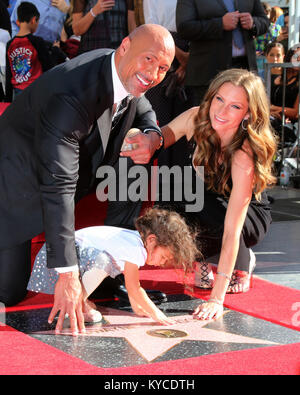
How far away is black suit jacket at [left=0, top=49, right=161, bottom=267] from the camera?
2232 millimetres

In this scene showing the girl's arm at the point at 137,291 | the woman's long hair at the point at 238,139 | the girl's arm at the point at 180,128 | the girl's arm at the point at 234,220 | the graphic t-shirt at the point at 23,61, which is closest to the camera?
the girl's arm at the point at 137,291

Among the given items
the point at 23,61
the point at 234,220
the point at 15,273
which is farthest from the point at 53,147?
the point at 23,61

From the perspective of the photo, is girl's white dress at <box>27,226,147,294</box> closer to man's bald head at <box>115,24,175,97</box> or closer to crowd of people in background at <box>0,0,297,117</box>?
man's bald head at <box>115,24,175,97</box>

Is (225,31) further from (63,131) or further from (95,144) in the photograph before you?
(63,131)

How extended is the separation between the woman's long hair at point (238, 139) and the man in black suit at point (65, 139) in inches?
13.9

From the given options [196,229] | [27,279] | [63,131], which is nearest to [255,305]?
[196,229]

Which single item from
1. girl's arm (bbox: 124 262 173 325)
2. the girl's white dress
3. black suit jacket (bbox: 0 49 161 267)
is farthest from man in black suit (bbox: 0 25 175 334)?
girl's arm (bbox: 124 262 173 325)

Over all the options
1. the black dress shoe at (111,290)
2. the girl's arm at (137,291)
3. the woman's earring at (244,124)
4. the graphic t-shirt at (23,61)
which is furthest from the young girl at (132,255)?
the graphic t-shirt at (23,61)

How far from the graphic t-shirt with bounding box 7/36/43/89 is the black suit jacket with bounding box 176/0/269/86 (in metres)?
1.26

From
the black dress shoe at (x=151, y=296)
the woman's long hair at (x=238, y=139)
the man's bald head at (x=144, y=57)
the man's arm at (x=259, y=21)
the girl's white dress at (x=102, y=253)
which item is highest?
the man's arm at (x=259, y=21)

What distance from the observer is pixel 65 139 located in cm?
225

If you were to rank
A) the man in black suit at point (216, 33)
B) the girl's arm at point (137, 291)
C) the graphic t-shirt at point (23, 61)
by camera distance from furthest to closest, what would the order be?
the graphic t-shirt at point (23, 61) < the man in black suit at point (216, 33) < the girl's arm at point (137, 291)

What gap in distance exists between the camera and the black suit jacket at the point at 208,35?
438cm

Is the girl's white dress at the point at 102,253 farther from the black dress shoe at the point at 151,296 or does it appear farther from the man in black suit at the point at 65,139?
the black dress shoe at the point at 151,296
